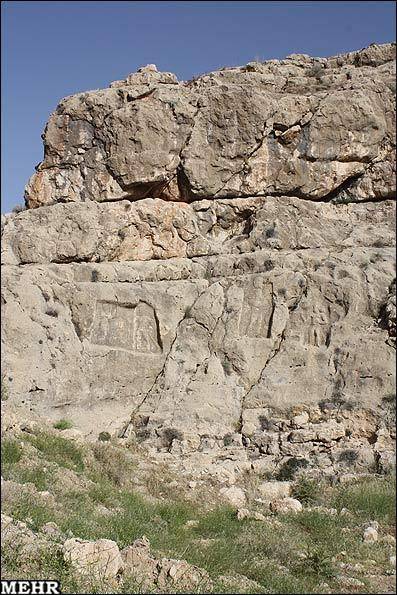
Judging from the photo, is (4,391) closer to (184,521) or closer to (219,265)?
(184,521)

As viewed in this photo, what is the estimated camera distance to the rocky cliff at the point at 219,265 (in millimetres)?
17188

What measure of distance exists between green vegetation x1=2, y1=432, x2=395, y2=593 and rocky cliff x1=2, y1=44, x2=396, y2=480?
9.10ft

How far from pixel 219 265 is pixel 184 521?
35.7 ft

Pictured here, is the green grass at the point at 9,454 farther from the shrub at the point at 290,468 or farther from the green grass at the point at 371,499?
the green grass at the point at 371,499

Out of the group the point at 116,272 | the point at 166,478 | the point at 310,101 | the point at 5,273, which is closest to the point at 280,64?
the point at 310,101

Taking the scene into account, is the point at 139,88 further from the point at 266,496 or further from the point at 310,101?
the point at 266,496

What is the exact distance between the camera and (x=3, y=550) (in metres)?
6.93

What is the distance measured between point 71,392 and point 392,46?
17802mm

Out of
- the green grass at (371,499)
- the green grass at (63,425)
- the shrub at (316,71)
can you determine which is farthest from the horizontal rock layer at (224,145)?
the green grass at (371,499)

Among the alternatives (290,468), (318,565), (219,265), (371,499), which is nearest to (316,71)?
(219,265)

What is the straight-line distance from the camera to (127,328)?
19469 millimetres

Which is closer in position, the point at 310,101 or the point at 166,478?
the point at 166,478

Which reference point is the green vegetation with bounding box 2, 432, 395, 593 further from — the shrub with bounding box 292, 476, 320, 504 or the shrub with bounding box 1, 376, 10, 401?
the shrub with bounding box 1, 376, 10, 401

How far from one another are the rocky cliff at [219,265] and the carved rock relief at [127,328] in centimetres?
5
